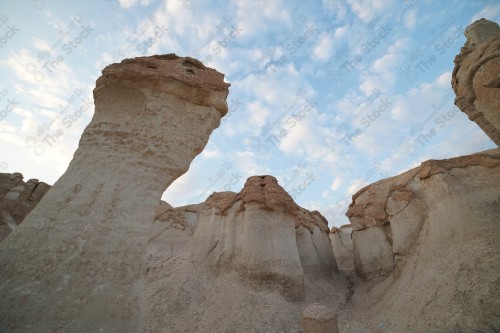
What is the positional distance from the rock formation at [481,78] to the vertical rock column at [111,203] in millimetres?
7548

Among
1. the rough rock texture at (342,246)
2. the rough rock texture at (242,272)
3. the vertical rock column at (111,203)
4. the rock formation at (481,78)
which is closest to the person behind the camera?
the vertical rock column at (111,203)

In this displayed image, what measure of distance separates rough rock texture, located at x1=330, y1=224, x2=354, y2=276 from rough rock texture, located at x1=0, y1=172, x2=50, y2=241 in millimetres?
15938

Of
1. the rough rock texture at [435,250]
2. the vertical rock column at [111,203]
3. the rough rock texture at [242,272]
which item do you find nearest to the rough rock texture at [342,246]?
the rough rock texture at [242,272]

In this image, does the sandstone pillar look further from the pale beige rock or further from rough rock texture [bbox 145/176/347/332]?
the pale beige rock

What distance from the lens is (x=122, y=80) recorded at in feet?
15.4

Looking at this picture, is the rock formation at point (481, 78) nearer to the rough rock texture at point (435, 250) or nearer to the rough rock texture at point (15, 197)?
the rough rock texture at point (435, 250)

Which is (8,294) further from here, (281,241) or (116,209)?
(281,241)

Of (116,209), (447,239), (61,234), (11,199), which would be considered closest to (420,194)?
(447,239)

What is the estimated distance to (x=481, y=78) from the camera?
7328 mm

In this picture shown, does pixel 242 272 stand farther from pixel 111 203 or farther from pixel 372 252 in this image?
pixel 111 203

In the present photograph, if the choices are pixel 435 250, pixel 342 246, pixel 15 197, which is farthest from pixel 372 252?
pixel 15 197

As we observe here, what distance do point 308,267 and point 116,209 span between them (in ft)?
32.8

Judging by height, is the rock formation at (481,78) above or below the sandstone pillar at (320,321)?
above

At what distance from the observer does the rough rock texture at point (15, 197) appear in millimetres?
10633
